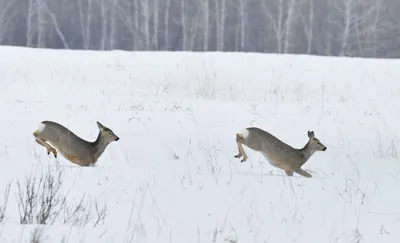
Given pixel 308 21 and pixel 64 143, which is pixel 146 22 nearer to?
pixel 308 21

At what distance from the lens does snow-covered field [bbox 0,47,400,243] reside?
4758 mm

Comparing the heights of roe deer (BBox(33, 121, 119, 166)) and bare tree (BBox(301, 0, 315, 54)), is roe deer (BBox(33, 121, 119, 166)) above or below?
below

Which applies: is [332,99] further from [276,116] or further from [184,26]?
[184,26]

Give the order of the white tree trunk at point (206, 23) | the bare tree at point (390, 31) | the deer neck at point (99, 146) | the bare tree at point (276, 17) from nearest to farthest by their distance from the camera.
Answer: the deer neck at point (99, 146), the bare tree at point (390, 31), the bare tree at point (276, 17), the white tree trunk at point (206, 23)

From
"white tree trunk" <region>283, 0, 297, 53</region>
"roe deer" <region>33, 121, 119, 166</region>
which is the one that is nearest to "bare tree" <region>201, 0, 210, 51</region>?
"white tree trunk" <region>283, 0, 297, 53</region>

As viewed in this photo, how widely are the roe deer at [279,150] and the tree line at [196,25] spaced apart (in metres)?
28.0

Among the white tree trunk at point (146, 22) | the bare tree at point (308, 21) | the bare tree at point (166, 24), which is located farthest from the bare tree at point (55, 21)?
the bare tree at point (308, 21)

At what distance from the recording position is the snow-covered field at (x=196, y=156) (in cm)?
476

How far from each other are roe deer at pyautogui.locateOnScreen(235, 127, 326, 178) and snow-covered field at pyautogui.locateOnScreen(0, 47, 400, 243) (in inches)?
7.8

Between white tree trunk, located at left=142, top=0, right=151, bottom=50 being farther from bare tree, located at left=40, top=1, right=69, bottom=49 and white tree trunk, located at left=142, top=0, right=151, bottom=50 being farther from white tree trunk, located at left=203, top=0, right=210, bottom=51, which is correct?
bare tree, located at left=40, top=1, right=69, bottom=49

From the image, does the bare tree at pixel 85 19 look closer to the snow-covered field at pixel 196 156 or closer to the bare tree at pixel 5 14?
the bare tree at pixel 5 14

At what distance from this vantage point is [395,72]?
18.5 m

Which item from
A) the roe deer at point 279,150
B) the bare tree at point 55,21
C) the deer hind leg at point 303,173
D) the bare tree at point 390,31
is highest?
the bare tree at point 55,21

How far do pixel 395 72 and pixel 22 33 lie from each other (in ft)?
79.8
